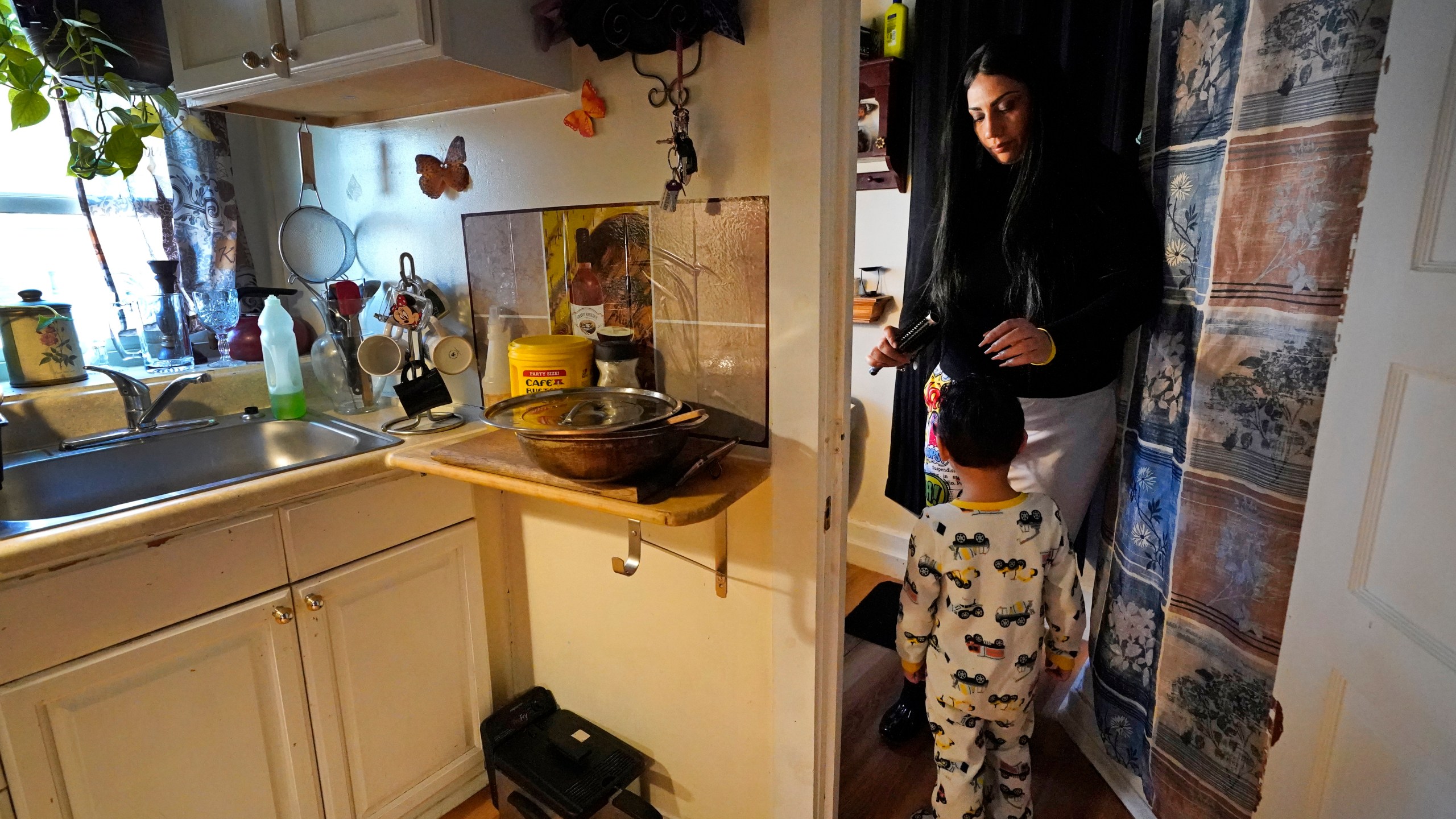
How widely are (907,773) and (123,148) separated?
225 cm

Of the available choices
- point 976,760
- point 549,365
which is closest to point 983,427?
point 976,760

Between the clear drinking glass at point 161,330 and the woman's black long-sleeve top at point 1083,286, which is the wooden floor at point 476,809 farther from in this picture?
the woman's black long-sleeve top at point 1083,286

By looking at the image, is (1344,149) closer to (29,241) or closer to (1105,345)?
(1105,345)

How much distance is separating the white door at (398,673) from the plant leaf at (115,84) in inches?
45.4

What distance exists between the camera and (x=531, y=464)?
3.57 ft

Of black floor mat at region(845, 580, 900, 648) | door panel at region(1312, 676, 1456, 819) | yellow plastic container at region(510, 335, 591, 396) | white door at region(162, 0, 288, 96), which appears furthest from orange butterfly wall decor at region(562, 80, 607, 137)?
black floor mat at region(845, 580, 900, 648)

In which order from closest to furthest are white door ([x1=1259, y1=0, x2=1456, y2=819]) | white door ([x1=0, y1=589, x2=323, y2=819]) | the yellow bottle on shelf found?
white door ([x1=1259, y1=0, x2=1456, y2=819]) → white door ([x1=0, y1=589, x2=323, y2=819]) → the yellow bottle on shelf

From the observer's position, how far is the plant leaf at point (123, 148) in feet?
4.77

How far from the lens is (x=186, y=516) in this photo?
1.00 m

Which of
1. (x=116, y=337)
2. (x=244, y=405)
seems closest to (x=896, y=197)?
(x=244, y=405)

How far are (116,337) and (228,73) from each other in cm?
74

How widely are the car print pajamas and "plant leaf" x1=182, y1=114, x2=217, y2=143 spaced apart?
186cm

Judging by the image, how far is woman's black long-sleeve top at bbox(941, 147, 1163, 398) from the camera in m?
1.34

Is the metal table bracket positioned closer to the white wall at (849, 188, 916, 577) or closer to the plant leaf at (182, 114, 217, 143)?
the white wall at (849, 188, 916, 577)
